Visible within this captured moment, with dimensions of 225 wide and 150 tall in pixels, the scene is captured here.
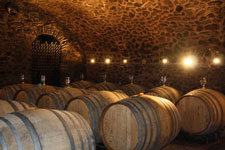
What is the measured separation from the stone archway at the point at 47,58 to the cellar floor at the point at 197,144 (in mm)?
5490

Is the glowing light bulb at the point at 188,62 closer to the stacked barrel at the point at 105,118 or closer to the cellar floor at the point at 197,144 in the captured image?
the stacked barrel at the point at 105,118

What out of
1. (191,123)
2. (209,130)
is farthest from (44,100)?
(209,130)

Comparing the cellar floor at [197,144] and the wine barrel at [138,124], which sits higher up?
the wine barrel at [138,124]

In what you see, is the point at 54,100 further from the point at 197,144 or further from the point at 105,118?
the point at 197,144

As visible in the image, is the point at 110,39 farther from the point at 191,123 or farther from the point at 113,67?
the point at 191,123

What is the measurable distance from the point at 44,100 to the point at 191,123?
9.25 feet

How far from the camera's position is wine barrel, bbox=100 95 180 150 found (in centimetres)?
287

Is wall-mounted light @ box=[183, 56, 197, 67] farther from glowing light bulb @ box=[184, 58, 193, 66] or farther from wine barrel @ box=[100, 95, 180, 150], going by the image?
wine barrel @ box=[100, 95, 180, 150]

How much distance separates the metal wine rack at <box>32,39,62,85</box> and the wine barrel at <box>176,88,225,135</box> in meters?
5.57

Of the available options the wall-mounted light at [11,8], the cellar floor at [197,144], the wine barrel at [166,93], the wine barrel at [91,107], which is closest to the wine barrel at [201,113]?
the cellar floor at [197,144]

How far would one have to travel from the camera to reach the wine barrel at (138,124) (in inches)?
113

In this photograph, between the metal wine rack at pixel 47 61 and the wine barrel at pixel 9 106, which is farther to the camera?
the metal wine rack at pixel 47 61

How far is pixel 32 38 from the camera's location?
789cm

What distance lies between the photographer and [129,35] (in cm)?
741
